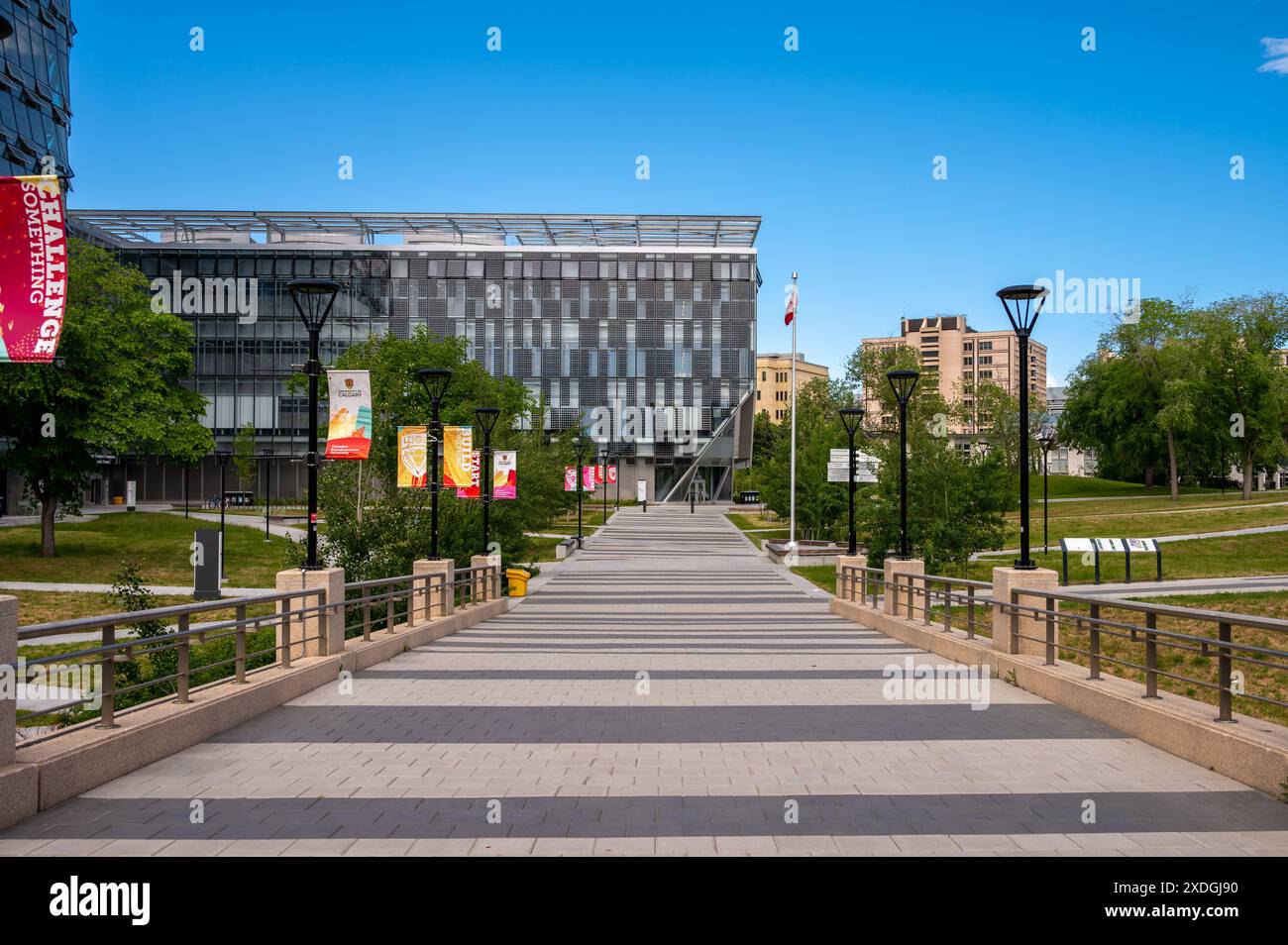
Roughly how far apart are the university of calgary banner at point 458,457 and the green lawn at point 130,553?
19.3 ft

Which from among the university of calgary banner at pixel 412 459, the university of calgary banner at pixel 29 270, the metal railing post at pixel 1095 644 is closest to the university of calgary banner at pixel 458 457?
the university of calgary banner at pixel 412 459

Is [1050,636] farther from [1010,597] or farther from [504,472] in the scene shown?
[504,472]

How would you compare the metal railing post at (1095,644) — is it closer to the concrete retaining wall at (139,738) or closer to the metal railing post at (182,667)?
the concrete retaining wall at (139,738)

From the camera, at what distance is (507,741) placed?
8453 mm

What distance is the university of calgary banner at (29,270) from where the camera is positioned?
6277 mm

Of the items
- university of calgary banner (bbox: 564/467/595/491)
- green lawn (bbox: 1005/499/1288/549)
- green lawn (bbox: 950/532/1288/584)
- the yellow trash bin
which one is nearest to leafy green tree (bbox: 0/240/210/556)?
university of calgary banner (bbox: 564/467/595/491)

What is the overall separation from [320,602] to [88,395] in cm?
3169

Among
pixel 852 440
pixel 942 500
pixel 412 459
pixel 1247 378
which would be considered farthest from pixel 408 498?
pixel 1247 378

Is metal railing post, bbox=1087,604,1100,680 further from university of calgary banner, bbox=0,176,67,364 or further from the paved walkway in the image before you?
university of calgary banner, bbox=0,176,67,364

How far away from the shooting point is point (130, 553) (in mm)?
40031

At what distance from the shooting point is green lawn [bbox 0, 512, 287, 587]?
1304 inches
